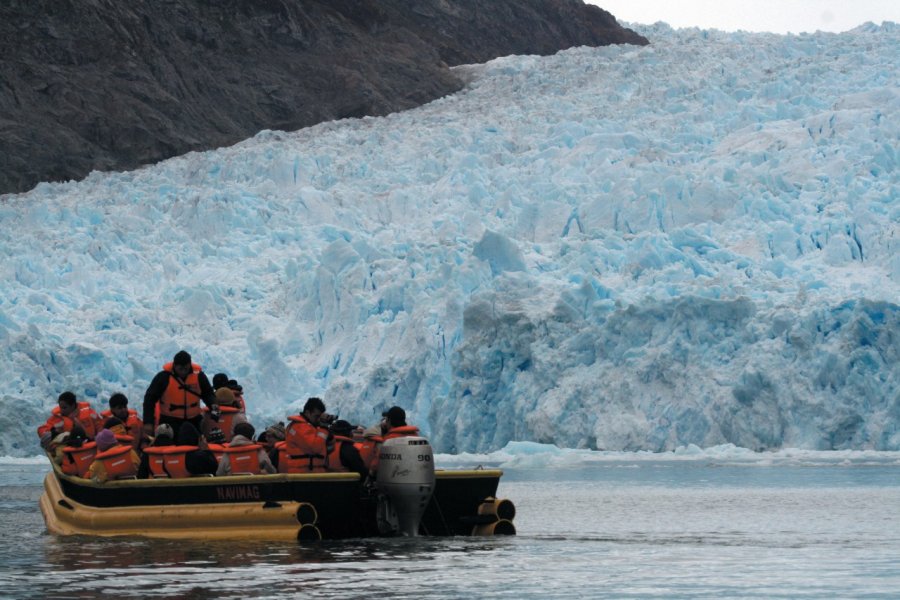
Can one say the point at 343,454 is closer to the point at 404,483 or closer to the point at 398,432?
the point at 398,432

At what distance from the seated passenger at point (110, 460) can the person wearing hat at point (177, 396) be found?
25 centimetres

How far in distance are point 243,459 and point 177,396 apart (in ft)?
3.00

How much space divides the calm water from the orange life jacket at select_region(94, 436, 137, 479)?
0.52m

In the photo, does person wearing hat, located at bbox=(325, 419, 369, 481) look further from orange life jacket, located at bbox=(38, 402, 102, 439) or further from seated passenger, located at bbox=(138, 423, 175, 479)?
orange life jacket, located at bbox=(38, 402, 102, 439)

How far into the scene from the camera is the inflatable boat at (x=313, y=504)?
10.3 metres

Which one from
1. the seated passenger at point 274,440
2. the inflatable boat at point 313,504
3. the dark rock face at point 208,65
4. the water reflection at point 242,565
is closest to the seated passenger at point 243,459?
the inflatable boat at point 313,504

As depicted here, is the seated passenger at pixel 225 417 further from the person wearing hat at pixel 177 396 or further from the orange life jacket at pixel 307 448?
the orange life jacket at pixel 307 448

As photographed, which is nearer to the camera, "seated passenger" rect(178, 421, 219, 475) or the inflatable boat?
the inflatable boat

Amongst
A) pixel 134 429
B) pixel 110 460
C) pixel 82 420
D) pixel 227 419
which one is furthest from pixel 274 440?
pixel 82 420

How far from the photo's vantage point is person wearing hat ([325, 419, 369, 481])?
34.6 ft

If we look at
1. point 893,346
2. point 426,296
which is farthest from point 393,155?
point 893,346

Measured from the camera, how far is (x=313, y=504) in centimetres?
1034

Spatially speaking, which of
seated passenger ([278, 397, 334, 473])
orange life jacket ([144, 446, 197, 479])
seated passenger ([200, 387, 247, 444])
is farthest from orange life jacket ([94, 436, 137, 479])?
seated passenger ([278, 397, 334, 473])

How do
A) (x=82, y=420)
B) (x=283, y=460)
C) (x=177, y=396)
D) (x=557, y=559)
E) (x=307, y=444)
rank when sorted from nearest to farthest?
(x=557, y=559) < (x=307, y=444) < (x=283, y=460) < (x=177, y=396) < (x=82, y=420)
